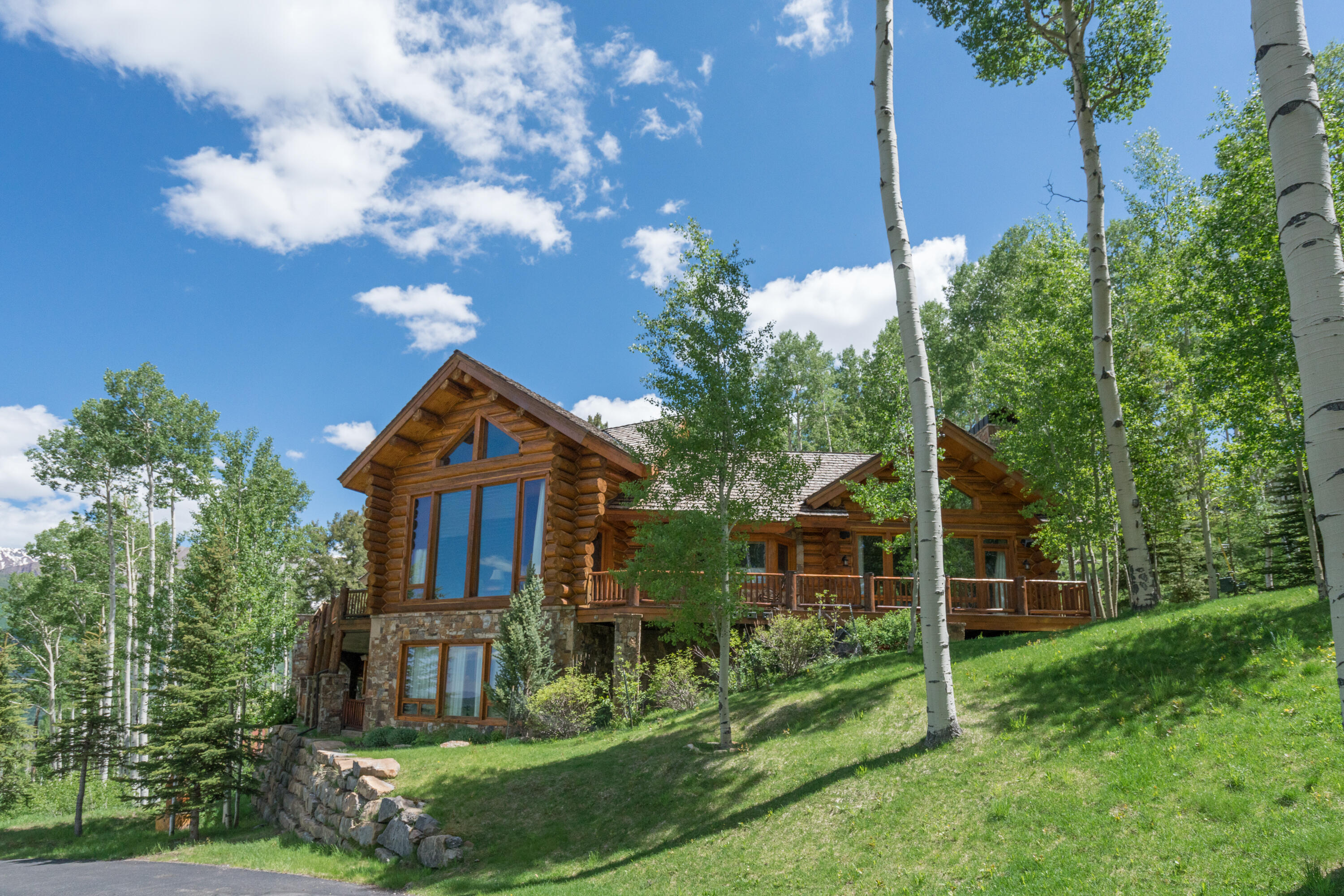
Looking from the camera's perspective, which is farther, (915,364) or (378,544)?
(378,544)

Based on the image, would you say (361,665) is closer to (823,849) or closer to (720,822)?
(720,822)

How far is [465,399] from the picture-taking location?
2139cm

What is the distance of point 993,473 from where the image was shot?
2053 cm

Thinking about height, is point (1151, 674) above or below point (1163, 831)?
above

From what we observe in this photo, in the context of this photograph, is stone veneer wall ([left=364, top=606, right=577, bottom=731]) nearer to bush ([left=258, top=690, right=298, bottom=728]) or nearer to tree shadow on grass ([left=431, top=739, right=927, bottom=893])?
bush ([left=258, top=690, right=298, bottom=728])

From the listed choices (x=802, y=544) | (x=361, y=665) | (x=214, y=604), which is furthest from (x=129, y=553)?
(x=802, y=544)

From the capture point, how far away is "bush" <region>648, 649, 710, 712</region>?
1549 centimetres

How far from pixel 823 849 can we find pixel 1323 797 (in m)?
4.51

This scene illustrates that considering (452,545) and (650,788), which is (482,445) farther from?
(650,788)

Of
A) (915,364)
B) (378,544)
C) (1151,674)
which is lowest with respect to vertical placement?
(1151,674)

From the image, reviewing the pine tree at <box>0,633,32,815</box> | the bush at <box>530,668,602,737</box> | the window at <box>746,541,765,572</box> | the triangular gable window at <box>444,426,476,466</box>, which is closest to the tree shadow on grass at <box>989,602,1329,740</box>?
the bush at <box>530,668,602,737</box>

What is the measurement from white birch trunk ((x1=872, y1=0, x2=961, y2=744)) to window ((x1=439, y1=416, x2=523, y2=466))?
11.9 meters

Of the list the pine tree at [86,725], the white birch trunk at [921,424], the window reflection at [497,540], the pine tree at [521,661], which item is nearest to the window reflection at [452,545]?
the window reflection at [497,540]

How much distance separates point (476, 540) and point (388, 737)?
5139 millimetres
